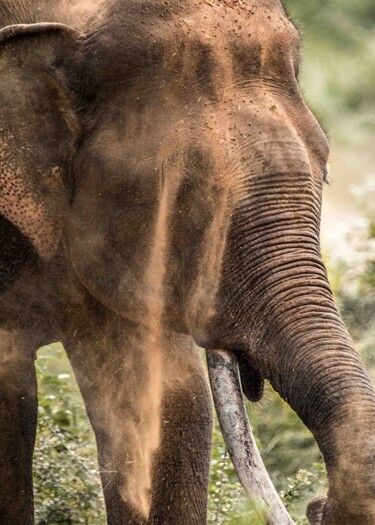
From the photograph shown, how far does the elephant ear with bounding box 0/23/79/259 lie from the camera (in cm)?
493

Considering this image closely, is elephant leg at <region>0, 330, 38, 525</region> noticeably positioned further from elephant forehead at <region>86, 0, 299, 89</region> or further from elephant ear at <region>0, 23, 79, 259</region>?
elephant forehead at <region>86, 0, 299, 89</region>

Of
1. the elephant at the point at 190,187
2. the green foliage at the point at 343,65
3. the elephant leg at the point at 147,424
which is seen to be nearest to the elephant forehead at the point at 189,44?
the elephant at the point at 190,187

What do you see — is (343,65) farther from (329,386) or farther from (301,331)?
(329,386)

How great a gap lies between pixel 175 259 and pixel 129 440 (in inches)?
36.5

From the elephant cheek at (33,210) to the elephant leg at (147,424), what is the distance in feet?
1.66

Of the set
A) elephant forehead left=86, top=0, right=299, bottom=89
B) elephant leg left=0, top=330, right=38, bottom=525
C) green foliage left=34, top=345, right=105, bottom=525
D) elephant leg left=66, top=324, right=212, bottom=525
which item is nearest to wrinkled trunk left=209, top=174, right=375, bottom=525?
elephant forehead left=86, top=0, right=299, bottom=89

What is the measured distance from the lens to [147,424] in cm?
557

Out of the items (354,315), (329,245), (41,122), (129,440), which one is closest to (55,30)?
(41,122)

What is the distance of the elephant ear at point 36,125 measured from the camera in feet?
16.2

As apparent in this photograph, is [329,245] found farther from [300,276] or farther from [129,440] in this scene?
[300,276]

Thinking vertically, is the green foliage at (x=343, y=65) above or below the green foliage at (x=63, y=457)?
above

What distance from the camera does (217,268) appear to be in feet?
15.7

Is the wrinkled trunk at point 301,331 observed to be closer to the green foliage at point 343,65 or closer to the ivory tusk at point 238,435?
the ivory tusk at point 238,435

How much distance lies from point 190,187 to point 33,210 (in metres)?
0.55
